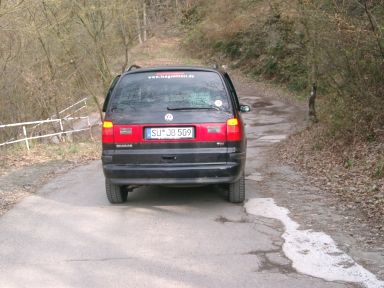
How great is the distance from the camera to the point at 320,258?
485 centimetres

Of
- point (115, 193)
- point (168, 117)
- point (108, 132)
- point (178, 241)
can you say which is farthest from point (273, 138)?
point (178, 241)

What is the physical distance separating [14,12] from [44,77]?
7.32 meters

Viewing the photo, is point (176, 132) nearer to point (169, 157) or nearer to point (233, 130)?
point (169, 157)

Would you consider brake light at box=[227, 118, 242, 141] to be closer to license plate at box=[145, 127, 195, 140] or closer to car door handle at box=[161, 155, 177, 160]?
license plate at box=[145, 127, 195, 140]

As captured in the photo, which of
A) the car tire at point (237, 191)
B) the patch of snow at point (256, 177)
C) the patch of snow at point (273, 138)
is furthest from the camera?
the patch of snow at point (273, 138)

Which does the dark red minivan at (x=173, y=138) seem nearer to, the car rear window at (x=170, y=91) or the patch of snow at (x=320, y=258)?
the car rear window at (x=170, y=91)

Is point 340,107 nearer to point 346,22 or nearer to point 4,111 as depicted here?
point 346,22

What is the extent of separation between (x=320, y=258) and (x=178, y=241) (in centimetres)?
149

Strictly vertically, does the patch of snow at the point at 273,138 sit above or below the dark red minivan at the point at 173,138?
below

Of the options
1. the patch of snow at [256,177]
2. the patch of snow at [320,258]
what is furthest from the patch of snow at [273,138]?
the patch of snow at [320,258]

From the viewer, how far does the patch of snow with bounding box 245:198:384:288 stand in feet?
14.4

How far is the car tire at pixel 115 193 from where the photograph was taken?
23.4 ft

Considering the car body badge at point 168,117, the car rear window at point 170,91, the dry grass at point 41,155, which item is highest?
the car rear window at point 170,91

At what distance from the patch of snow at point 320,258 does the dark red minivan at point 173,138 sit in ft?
3.63
